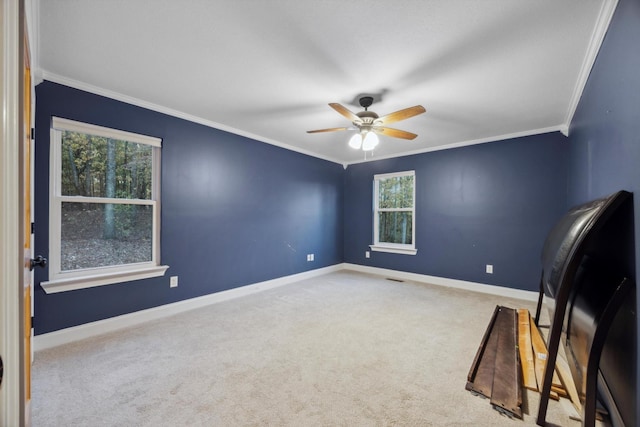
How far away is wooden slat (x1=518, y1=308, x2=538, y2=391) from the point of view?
191 centimetres

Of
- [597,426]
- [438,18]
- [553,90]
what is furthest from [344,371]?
[553,90]

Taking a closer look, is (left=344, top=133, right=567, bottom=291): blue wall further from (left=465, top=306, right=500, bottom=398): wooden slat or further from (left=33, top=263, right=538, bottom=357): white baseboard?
(left=465, top=306, right=500, bottom=398): wooden slat

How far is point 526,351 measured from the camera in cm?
227

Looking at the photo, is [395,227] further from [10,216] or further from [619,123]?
[10,216]

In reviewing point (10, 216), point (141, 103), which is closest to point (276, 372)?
point (10, 216)

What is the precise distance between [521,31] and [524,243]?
310cm

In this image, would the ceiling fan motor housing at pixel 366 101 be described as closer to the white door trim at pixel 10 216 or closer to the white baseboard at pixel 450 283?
the white door trim at pixel 10 216

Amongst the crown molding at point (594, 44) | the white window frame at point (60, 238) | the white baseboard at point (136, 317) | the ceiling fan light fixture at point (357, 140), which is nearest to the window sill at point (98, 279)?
the white window frame at point (60, 238)

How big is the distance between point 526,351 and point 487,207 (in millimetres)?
2431

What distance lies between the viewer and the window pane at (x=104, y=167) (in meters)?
2.55

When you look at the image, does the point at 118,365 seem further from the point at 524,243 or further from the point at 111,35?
the point at 524,243

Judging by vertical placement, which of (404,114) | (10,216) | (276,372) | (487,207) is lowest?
(276,372)

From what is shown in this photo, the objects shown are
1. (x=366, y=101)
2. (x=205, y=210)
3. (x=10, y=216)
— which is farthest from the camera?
(x=205, y=210)

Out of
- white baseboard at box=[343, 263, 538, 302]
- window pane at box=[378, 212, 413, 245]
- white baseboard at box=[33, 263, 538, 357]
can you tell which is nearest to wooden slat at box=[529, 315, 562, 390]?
white baseboard at box=[343, 263, 538, 302]
